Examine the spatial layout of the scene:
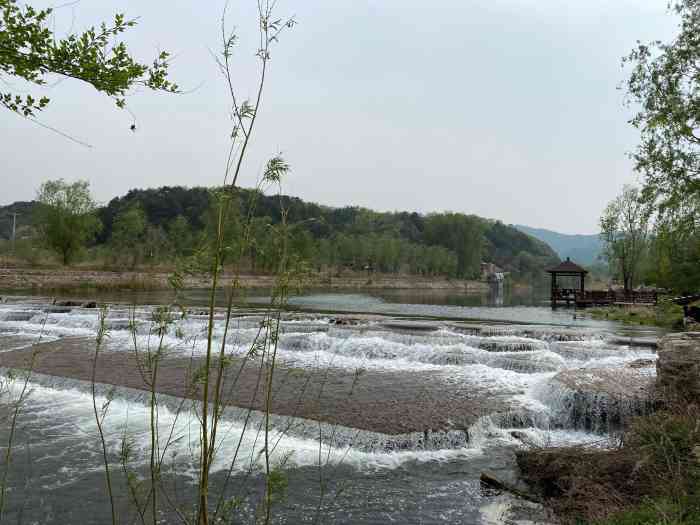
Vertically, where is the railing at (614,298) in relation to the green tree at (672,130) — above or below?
below

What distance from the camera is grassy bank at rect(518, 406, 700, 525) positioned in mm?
3495

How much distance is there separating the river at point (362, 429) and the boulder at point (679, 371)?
0.65 m

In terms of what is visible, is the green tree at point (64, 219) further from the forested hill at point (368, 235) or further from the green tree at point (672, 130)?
the green tree at point (672, 130)

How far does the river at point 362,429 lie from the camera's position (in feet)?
16.3

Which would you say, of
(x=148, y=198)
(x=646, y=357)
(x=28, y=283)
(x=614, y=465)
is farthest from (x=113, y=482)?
(x=148, y=198)

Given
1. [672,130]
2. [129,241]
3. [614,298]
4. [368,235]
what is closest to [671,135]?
[672,130]

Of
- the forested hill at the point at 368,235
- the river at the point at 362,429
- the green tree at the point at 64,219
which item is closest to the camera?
the river at the point at 362,429

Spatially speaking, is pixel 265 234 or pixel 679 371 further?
pixel 679 371

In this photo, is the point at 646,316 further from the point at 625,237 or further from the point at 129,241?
the point at 129,241

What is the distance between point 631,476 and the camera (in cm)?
443

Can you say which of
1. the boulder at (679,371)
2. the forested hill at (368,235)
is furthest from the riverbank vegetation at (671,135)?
the forested hill at (368,235)

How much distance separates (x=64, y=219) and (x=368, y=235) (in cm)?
4899

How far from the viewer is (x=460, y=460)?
6168 millimetres

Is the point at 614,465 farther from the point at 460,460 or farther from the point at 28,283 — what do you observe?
the point at 28,283
